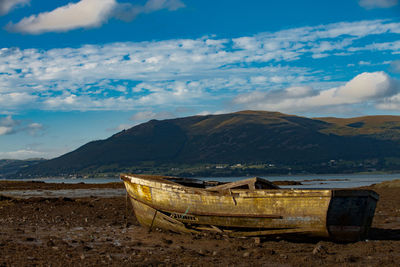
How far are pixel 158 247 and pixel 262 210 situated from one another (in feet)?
13.0

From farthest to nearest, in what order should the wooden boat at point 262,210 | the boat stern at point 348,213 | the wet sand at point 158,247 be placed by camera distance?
the wooden boat at point 262,210 → the boat stern at point 348,213 → the wet sand at point 158,247

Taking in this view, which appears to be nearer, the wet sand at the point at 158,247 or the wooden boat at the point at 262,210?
the wet sand at the point at 158,247

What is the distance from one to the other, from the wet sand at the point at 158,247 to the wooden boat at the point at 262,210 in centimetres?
47

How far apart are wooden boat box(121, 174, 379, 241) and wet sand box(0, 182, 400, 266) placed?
0.47 metres

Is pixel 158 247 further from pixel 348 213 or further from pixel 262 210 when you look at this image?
pixel 348 213

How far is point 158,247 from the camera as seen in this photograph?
15500mm

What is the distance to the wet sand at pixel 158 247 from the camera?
12.7 meters

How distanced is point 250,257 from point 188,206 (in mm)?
4361

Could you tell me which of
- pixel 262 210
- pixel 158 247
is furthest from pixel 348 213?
pixel 158 247

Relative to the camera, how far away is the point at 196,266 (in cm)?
1216

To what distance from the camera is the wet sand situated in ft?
41.8

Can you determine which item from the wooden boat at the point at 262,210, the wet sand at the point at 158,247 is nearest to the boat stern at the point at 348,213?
the wooden boat at the point at 262,210

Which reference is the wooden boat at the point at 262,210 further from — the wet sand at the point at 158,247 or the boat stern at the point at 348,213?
the wet sand at the point at 158,247

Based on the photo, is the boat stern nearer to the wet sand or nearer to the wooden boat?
the wooden boat
